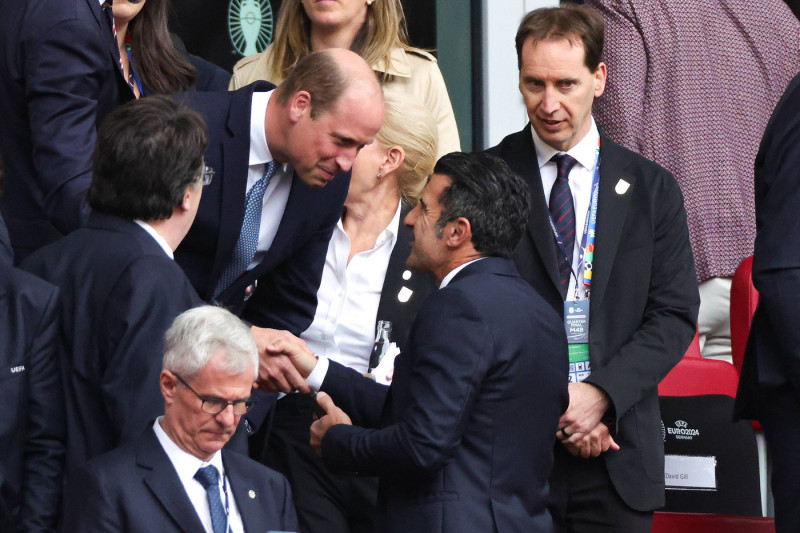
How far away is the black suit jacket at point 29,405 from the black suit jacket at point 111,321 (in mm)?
51

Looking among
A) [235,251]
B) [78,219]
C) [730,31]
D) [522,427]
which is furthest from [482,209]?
[730,31]

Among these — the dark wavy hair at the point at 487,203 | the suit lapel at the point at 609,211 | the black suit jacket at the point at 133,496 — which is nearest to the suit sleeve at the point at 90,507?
the black suit jacket at the point at 133,496

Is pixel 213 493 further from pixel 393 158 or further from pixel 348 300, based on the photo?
pixel 393 158

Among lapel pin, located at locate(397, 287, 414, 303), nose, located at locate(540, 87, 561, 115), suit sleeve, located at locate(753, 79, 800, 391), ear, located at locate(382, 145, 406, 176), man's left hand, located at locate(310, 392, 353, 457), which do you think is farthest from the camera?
ear, located at locate(382, 145, 406, 176)

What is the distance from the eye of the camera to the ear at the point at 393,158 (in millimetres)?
4613

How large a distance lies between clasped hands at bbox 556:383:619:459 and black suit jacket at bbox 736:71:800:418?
0.50 meters

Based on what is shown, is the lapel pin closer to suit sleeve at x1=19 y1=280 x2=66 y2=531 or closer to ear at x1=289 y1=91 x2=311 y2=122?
ear at x1=289 y1=91 x2=311 y2=122

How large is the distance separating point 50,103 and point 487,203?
4.07ft

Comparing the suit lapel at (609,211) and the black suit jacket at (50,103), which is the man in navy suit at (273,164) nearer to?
the black suit jacket at (50,103)

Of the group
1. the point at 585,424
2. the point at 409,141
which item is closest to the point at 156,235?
the point at 585,424

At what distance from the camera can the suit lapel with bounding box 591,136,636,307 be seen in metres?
4.21

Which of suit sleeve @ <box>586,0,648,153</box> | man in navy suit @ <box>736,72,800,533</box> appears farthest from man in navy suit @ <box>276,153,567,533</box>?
suit sleeve @ <box>586,0,648,153</box>

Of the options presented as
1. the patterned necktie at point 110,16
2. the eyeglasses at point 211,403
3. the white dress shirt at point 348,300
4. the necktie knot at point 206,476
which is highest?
the patterned necktie at point 110,16

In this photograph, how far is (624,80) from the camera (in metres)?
5.35
